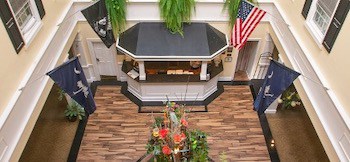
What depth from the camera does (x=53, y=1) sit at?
8.00m

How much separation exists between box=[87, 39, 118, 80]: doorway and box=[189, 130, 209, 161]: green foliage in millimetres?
4834

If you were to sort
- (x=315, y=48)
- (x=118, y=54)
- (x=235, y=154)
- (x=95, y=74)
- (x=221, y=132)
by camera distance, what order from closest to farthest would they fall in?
(x=315, y=48) → (x=235, y=154) → (x=221, y=132) → (x=118, y=54) → (x=95, y=74)

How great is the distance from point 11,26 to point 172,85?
223 inches

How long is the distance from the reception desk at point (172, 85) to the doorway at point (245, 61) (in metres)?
1.52

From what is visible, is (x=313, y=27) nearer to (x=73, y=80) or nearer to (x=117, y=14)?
(x=117, y=14)

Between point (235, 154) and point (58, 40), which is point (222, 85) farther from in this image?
point (58, 40)

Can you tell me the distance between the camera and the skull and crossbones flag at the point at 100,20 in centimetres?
768

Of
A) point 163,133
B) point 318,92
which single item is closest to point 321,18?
point 318,92

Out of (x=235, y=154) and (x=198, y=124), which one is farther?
(x=198, y=124)

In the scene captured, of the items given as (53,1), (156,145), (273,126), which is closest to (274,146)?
(273,126)

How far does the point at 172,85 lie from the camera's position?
10391 mm

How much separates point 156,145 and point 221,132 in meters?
3.52

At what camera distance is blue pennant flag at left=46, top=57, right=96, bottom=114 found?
6.48 m

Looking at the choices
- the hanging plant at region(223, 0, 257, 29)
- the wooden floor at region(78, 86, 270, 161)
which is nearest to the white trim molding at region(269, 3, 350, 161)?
the hanging plant at region(223, 0, 257, 29)
